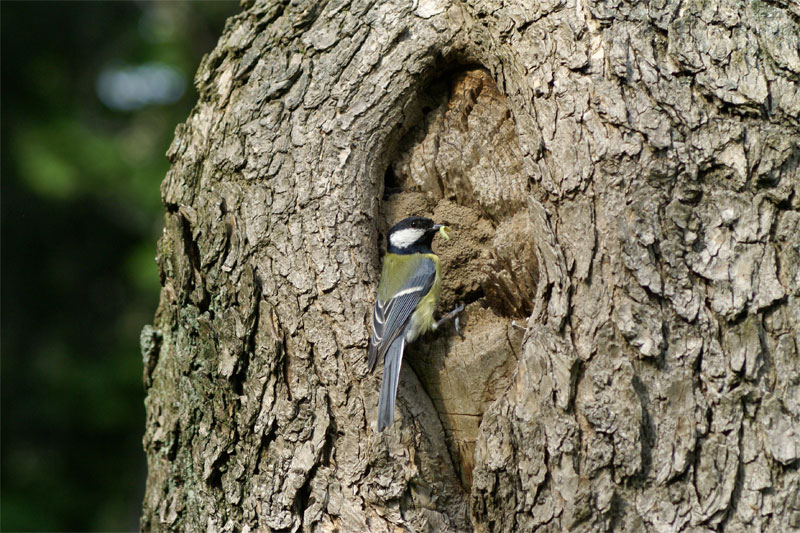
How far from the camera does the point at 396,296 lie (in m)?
3.06

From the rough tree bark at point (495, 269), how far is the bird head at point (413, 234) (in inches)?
2.7

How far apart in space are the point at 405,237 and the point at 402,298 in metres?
0.28

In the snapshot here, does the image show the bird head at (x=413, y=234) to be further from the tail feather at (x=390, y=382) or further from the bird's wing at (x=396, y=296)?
the tail feather at (x=390, y=382)

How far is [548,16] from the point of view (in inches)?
104

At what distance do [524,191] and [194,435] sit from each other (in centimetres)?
162

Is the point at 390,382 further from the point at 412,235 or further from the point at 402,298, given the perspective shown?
the point at 412,235

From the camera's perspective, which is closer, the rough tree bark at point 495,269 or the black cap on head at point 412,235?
the rough tree bark at point 495,269

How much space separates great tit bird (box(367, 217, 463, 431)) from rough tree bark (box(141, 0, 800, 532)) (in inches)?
2.8

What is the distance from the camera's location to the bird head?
3031 mm

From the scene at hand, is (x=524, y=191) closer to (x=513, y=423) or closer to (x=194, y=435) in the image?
(x=513, y=423)

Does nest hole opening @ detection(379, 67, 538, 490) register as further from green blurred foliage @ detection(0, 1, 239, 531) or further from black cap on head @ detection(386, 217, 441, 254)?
green blurred foliage @ detection(0, 1, 239, 531)

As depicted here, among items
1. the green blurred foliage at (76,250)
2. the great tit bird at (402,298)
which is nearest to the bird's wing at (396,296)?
the great tit bird at (402,298)

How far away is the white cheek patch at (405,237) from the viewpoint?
3.08 m

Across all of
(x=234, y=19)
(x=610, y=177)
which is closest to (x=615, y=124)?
(x=610, y=177)
